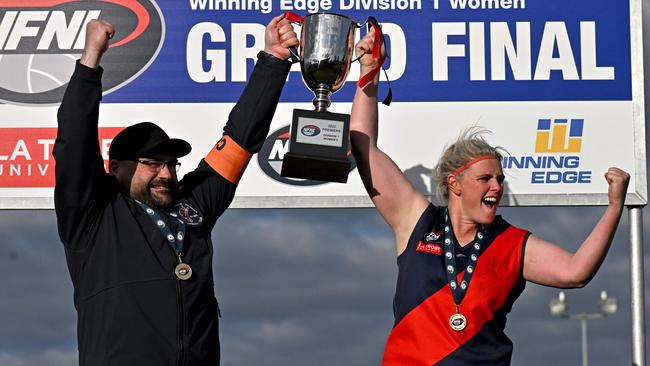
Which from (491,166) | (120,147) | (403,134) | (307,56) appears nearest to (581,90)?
(403,134)

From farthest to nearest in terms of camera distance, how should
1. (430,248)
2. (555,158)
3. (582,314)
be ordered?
1. (582,314)
2. (555,158)
3. (430,248)

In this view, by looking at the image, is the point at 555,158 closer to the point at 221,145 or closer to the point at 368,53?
the point at 368,53

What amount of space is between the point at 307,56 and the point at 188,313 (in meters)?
1.36

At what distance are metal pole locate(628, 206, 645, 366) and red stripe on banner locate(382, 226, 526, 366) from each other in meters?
1.51

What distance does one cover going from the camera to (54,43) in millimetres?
6434

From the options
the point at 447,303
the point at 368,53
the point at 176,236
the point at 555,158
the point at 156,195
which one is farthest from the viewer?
the point at 555,158

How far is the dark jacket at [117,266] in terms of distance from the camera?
430cm

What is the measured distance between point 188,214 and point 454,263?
116 centimetres

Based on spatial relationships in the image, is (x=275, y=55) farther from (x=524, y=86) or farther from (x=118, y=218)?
(x=524, y=86)

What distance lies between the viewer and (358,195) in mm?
6195

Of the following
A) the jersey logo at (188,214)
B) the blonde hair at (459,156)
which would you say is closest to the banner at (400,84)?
the blonde hair at (459,156)

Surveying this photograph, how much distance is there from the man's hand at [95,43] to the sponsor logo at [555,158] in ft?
8.79

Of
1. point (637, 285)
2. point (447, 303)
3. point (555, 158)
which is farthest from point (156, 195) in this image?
point (637, 285)

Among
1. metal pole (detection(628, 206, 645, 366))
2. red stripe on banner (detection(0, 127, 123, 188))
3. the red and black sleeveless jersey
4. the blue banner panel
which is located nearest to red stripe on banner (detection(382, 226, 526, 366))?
the red and black sleeveless jersey
